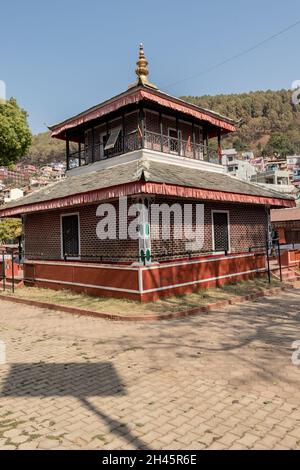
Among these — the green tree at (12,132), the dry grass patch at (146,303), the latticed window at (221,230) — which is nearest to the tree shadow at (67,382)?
the dry grass patch at (146,303)

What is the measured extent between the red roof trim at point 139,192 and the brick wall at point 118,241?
3.59 feet

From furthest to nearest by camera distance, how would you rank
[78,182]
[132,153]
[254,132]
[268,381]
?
1. [254,132]
2. [78,182]
3. [132,153]
4. [268,381]

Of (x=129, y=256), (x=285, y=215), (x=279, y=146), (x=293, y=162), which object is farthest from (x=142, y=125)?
(x=279, y=146)

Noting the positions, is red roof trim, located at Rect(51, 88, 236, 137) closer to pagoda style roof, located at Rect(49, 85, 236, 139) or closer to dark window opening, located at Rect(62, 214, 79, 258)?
pagoda style roof, located at Rect(49, 85, 236, 139)

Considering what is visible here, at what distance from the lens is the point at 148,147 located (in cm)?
1484

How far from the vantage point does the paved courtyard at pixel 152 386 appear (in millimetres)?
3426

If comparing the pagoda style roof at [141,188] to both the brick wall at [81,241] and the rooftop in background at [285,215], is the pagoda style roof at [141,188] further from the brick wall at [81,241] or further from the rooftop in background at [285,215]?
the rooftop in background at [285,215]

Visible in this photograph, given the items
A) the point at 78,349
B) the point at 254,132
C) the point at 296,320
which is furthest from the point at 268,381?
the point at 254,132

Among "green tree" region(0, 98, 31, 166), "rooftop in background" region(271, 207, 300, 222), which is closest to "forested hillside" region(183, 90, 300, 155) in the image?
"rooftop in background" region(271, 207, 300, 222)

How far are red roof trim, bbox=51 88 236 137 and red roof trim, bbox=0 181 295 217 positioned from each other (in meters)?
4.34

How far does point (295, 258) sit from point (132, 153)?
895cm

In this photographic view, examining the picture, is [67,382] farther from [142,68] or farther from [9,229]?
[9,229]
